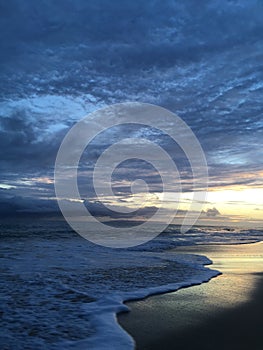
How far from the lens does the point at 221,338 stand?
5168mm

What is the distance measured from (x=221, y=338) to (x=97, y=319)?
2277mm

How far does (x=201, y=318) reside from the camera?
6152 mm

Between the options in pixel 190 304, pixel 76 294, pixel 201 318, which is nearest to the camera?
pixel 201 318

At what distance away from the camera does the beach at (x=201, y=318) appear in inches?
196

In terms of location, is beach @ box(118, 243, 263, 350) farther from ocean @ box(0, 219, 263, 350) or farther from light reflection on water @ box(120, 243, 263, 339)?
ocean @ box(0, 219, 263, 350)

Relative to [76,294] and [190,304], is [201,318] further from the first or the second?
[76,294]

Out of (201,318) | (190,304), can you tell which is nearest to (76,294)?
(190,304)

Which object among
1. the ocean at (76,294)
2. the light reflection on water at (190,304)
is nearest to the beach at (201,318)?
the light reflection on water at (190,304)

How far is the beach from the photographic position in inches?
196

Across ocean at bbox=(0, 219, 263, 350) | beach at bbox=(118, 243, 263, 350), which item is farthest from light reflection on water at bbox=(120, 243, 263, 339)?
ocean at bbox=(0, 219, 263, 350)

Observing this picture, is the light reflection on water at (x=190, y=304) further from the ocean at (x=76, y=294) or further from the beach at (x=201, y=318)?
the ocean at (x=76, y=294)

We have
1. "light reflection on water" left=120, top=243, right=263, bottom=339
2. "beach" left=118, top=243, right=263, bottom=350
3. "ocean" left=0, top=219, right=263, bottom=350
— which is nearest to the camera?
→ "beach" left=118, top=243, right=263, bottom=350

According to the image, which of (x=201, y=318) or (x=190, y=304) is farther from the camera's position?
(x=190, y=304)

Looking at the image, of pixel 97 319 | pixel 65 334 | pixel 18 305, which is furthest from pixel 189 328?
pixel 18 305
